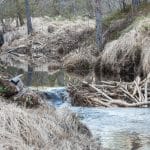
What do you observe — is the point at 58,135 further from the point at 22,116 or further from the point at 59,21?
the point at 59,21

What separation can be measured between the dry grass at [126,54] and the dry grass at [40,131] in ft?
34.8

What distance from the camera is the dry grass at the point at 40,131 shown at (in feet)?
26.1

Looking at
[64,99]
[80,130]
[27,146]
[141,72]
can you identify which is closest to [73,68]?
[141,72]

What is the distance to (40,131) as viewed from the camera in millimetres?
8469

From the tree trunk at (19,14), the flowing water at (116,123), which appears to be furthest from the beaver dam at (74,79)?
the tree trunk at (19,14)

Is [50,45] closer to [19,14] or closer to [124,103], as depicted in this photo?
[19,14]

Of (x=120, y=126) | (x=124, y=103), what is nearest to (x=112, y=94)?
(x=124, y=103)

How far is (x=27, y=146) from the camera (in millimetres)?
7766

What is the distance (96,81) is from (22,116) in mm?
9601

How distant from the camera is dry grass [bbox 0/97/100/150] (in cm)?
796

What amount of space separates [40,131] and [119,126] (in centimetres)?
337

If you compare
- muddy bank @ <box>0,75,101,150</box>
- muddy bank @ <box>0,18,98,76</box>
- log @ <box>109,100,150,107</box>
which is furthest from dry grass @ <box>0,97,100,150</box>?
muddy bank @ <box>0,18,98,76</box>

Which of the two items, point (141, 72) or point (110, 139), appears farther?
point (141, 72)

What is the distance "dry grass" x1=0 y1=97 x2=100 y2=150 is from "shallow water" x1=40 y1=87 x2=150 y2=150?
68 cm
